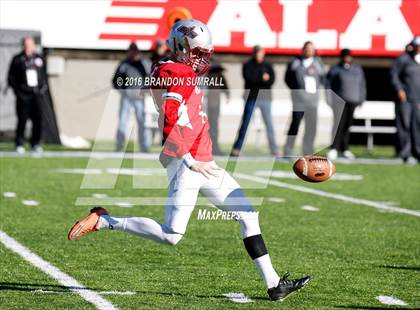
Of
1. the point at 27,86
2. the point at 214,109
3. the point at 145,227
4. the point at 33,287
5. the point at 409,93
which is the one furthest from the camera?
the point at 214,109

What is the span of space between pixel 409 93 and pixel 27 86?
5981 mm

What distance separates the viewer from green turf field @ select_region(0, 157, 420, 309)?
22.6 ft

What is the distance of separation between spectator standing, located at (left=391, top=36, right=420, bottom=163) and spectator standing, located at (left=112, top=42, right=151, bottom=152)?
13.2ft

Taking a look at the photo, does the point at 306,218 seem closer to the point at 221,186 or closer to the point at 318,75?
the point at 221,186

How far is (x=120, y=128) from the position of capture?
18.9 metres

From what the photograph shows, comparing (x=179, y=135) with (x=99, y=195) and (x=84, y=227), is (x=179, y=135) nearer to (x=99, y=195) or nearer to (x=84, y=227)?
(x=84, y=227)

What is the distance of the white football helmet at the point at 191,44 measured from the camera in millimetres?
6750

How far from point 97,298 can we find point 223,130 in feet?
55.2

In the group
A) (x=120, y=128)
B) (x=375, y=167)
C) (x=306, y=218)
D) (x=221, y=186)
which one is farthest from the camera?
(x=120, y=128)

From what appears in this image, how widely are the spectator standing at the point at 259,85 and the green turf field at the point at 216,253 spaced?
13.6 ft

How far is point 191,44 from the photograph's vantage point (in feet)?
22.1

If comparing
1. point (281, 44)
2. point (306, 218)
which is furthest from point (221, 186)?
point (281, 44)

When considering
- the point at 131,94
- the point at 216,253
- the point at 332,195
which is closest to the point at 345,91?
the point at 131,94

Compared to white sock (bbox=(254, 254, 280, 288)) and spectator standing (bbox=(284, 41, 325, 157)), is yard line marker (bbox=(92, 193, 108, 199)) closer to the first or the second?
spectator standing (bbox=(284, 41, 325, 157))
